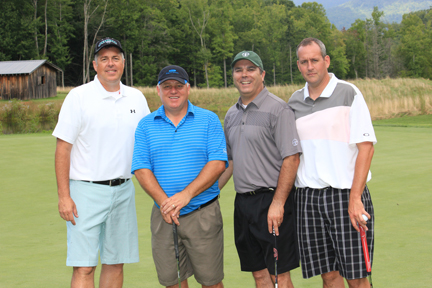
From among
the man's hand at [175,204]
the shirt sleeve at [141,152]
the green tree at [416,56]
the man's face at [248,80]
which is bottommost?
the man's hand at [175,204]

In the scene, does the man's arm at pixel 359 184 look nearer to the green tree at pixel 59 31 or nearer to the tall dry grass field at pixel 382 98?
the tall dry grass field at pixel 382 98

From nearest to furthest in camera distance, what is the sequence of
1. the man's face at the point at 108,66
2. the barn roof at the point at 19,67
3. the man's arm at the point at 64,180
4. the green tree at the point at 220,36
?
the man's arm at the point at 64,180 → the man's face at the point at 108,66 → the barn roof at the point at 19,67 → the green tree at the point at 220,36

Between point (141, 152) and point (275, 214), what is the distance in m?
0.94

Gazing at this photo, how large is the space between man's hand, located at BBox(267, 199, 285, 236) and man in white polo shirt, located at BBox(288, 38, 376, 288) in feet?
0.56

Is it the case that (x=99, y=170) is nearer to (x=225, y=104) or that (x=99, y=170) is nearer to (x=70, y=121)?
(x=70, y=121)

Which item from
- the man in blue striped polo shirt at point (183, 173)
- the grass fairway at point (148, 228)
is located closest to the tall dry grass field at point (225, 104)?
the grass fairway at point (148, 228)

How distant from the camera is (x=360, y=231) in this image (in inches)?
107

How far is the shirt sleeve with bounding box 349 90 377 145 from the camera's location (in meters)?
2.68

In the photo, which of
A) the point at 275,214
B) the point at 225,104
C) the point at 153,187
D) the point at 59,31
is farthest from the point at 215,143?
the point at 59,31

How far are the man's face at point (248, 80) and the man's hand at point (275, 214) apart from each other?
0.74 metres

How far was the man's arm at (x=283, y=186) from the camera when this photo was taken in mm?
2793

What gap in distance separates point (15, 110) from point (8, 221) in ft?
63.2

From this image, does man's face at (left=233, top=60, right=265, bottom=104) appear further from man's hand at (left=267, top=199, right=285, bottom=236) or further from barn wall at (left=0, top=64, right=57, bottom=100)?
barn wall at (left=0, top=64, right=57, bottom=100)

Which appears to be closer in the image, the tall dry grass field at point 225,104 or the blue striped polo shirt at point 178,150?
the blue striped polo shirt at point 178,150
